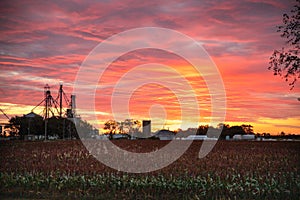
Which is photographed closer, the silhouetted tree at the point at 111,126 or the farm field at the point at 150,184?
the farm field at the point at 150,184

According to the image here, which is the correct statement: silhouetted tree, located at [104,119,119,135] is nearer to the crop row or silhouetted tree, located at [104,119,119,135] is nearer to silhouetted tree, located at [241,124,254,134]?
silhouetted tree, located at [241,124,254,134]

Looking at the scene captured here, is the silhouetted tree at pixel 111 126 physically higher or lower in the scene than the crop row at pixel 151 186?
higher

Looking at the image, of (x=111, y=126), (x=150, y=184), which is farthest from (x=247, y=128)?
(x=150, y=184)

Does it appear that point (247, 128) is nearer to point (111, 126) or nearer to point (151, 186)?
point (111, 126)

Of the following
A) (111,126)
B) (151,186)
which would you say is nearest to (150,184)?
(151,186)

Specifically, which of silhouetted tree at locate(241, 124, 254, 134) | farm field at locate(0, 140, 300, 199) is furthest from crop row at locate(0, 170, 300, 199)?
silhouetted tree at locate(241, 124, 254, 134)

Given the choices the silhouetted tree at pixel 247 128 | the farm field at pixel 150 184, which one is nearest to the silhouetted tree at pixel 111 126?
the silhouetted tree at pixel 247 128

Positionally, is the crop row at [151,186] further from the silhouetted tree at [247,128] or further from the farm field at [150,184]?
the silhouetted tree at [247,128]

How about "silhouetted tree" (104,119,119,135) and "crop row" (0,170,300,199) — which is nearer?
"crop row" (0,170,300,199)

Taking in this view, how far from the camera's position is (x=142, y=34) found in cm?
2684

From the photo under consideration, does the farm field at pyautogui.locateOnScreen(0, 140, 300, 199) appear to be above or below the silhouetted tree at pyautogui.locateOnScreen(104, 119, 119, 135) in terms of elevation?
below

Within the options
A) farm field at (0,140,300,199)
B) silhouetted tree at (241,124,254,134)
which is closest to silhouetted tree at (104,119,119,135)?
silhouetted tree at (241,124,254,134)

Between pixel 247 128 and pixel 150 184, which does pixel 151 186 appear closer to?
pixel 150 184

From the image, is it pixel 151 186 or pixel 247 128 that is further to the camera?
pixel 247 128
